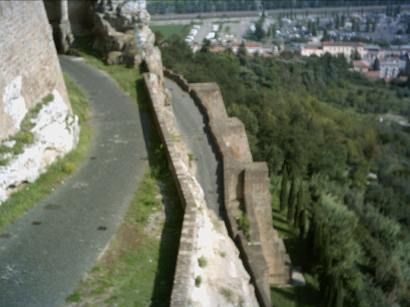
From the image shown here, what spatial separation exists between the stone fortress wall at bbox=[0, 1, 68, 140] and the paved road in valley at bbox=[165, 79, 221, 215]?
4917mm

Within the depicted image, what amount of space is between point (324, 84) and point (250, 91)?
1049 inches

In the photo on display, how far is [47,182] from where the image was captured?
12.0 m

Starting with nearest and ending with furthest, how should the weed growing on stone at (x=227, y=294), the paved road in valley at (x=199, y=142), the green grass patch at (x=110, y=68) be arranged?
the weed growing on stone at (x=227, y=294), the paved road in valley at (x=199, y=142), the green grass patch at (x=110, y=68)

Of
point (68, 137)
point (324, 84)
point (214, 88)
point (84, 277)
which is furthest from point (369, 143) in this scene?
point (84, 277)

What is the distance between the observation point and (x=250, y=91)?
47.4 metres

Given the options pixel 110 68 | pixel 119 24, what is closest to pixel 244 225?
pixel 110 68

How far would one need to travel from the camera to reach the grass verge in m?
10.6

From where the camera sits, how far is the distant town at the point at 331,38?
69.5 m

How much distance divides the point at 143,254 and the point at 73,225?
1.53 metres

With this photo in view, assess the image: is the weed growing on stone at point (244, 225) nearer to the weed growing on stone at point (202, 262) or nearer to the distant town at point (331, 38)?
the weed growing on stone at point (202, 262)

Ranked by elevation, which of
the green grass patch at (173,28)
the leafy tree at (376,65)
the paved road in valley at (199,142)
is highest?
the paved road in valley at (199,142)

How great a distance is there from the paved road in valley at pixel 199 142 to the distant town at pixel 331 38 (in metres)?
43.6

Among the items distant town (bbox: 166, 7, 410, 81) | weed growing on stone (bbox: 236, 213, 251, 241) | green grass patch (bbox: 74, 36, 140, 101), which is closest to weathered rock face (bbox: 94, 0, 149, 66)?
green grass patch (bbox: 74, 36, 140, 101)

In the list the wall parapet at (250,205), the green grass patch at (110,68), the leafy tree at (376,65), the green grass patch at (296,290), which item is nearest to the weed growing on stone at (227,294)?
the wall parapet at (250,205)
